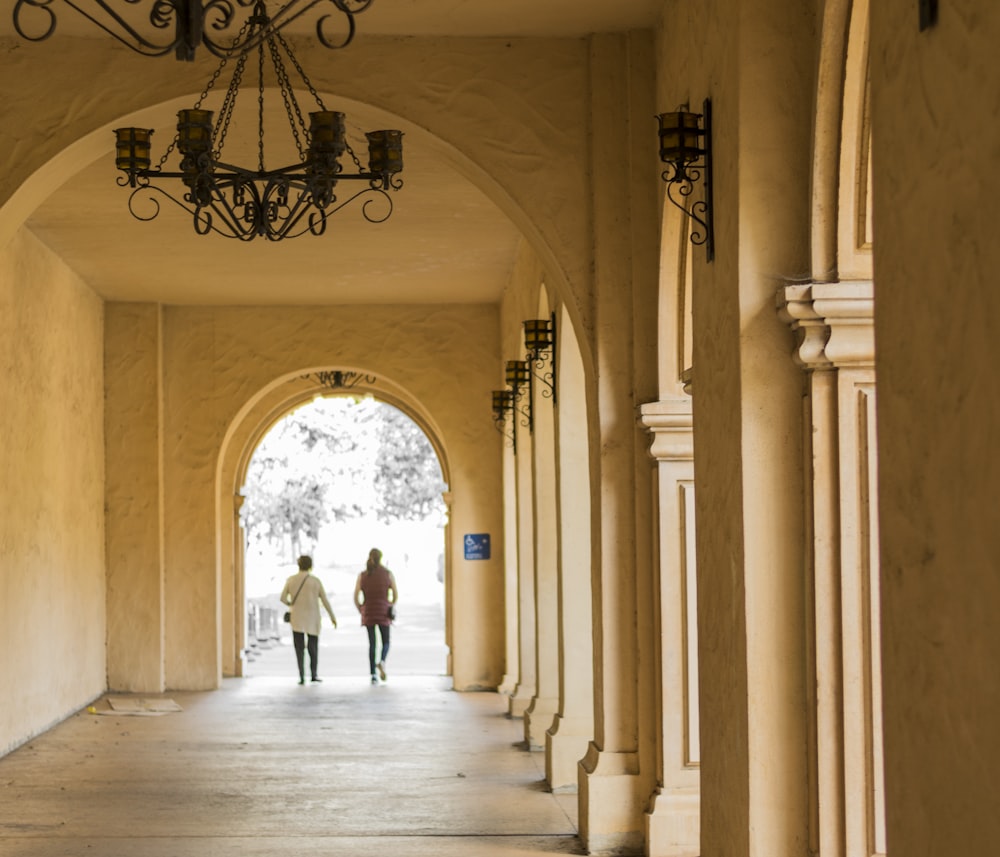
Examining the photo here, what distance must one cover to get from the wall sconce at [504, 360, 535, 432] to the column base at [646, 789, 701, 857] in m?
5.16

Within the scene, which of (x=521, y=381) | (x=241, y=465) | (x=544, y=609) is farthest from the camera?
(x=241, y=465)

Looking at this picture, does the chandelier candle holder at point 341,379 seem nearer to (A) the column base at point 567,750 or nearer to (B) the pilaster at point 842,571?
(A) the column base at point 567,750

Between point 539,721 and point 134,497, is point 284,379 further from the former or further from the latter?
point 539,721

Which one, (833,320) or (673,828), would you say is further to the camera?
(673,828)

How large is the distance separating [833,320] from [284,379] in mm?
11864

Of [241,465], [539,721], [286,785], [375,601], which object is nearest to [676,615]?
[286,785]

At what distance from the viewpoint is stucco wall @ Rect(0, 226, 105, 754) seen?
35.9ft

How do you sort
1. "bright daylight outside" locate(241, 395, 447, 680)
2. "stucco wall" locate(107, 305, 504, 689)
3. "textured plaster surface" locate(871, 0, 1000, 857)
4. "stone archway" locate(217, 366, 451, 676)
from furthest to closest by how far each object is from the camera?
"bright daylight outside" locate(241, 395, 447, 680) → "stone archway" locate(217, 366, 451, 676) → "stucco wall" locate(107, 305, 504, 689) → "textured plaster surface" locate(871, 0, 1000, 857)

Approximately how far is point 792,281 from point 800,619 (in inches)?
45.0

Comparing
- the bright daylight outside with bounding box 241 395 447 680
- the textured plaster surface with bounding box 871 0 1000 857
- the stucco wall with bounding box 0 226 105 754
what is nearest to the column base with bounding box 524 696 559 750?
the stucco wall with bounding box 0 226 105 754

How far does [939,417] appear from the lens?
2723 millimetres

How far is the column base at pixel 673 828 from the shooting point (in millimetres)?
6906

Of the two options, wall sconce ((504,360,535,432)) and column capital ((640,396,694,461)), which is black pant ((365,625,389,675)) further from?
column capital ((640,396,694,461))

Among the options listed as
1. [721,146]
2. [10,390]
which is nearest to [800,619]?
[721,146]
